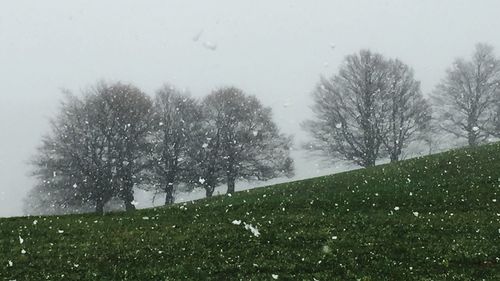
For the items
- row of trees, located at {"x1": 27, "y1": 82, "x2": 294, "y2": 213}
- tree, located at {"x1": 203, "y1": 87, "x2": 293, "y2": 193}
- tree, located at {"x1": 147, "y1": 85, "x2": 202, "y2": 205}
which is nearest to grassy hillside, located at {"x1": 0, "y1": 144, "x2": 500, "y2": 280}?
row of trees, located at {"x1": 27, "y1": 82, "x2": 294, "y2": 213}

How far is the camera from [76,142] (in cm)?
5278

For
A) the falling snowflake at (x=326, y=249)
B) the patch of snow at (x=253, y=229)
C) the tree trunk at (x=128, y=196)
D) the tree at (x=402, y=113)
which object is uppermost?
the tree at (x=402, y=113)

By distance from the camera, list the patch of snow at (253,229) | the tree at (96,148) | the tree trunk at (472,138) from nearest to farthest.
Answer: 1. the patch of snow at (253,229)
2. the tree at (96,148)
3. the tree trunk at (472,138)

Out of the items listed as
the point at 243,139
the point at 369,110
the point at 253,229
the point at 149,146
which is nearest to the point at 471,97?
the point at 369,110

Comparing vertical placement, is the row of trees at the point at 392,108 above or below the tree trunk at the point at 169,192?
above

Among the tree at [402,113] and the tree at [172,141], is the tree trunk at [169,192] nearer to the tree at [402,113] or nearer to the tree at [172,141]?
the tree at [172,141]

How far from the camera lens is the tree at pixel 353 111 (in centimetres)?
5619

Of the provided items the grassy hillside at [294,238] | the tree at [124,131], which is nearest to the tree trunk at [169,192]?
the tree at [124,131]

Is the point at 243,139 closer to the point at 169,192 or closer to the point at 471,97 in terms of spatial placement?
the point at 169,192

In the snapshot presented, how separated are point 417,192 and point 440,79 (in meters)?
44.1

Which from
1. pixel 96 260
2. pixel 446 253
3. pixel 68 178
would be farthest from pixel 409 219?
pixel 68 178

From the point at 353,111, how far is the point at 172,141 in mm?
23160

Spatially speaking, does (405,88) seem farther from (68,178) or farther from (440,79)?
(68,178)

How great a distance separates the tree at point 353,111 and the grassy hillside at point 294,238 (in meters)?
31.0
